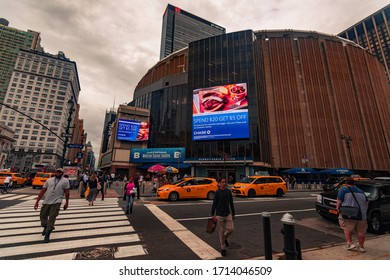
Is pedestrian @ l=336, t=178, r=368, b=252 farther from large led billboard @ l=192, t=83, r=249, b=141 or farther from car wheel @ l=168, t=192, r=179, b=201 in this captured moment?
large led billboard @ l=192, t=83, r=249, b=141

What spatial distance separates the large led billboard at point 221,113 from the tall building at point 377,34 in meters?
106

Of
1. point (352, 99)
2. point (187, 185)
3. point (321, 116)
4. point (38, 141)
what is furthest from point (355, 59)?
point (38, 141)

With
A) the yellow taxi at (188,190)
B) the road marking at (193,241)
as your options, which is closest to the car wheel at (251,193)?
the yellow taxi at (188,190)

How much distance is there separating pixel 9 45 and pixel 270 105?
174 metres

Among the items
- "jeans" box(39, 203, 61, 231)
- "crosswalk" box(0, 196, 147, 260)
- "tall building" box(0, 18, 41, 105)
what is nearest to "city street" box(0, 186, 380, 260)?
"crosswalk" box(0, 196, 147, 260)

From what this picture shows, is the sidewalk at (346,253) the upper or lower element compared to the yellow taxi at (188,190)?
lower

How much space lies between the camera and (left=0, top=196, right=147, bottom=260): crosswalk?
402cm

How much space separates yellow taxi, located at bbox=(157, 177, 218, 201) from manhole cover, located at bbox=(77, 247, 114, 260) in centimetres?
826

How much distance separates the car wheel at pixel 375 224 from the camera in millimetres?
6230

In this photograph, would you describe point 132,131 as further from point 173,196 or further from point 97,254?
point 97,254

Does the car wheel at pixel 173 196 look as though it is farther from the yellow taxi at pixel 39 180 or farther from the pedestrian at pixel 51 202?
the yellow taxi at pixel 39 180

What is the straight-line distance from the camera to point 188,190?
12.9 m

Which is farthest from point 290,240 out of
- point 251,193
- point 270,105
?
point 270,105

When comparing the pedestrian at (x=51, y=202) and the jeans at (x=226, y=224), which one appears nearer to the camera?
the jeans at (x=226, y=224)
